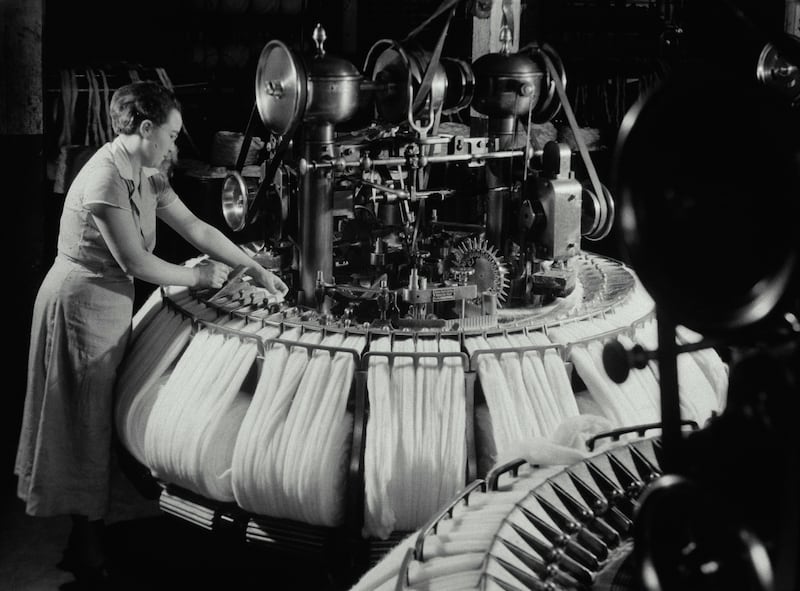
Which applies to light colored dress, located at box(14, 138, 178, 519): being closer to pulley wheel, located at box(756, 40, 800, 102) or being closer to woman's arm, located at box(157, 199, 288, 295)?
woman's arm, located at box(157, 199, 288, 295)

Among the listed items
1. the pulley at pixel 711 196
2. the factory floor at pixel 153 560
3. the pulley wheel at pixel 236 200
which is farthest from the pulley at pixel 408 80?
the pulley at pixel 711 196

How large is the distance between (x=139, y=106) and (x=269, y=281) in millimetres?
714

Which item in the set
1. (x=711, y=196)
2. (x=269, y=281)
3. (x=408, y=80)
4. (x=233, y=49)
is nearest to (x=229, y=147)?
(x=233, y=49)

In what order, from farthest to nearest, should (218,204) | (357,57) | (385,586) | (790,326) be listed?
1. (357,57)
2. (218,204)
3. (385,586)
4. (790,326)

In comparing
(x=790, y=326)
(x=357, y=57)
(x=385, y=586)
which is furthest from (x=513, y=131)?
(x=357, y=57)

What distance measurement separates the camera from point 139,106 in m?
3.53

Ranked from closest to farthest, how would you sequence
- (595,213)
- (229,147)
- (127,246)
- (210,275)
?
(127,246), (210,275), (595,213), (229,147)

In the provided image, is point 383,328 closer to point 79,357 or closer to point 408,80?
point 408,80

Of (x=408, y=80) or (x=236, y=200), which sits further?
(x=236, y=200)

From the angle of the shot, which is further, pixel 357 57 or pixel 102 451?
pixel 357 57

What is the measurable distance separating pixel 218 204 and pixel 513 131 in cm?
268

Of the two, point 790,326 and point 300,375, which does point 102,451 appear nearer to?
point 300,375

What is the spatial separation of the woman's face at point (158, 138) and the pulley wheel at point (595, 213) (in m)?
1.43

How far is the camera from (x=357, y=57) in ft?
25.9
